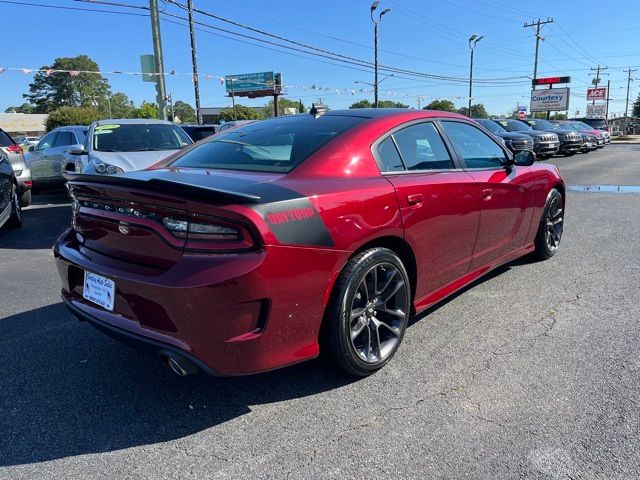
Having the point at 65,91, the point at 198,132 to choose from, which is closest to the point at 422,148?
the point at 198,132

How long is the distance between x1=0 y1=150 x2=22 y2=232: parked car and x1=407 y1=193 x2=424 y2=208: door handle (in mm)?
6046

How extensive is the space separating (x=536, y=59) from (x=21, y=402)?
59384 mm

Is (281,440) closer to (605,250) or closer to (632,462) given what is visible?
(632,462)

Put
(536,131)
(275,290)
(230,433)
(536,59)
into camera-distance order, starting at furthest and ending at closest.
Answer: (536,59) < (536,131) < (230,433) < (275,290)

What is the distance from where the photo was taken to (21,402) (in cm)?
271

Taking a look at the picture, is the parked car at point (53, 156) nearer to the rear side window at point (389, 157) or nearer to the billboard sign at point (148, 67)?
the billboard sign at point (148, 67)

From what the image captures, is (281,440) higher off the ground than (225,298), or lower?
lower

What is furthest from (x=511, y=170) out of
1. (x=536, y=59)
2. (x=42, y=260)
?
(x=536, y=59)

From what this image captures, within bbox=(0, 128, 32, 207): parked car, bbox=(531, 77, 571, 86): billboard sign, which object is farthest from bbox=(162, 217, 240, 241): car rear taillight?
bbox=(531, 77, 571, 86): billboard sign

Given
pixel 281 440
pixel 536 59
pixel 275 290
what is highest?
pixel 536 59

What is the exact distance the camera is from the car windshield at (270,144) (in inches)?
116

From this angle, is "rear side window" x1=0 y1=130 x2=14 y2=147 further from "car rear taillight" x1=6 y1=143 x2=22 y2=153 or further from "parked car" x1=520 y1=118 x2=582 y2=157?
"parked car" x1=520 y1=118 x2=582 y2=157

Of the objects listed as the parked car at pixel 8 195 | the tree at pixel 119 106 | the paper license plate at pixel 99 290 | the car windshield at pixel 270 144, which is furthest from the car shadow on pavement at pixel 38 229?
the tree at pixel 119 106

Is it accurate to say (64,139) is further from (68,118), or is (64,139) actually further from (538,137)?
(68,118)
